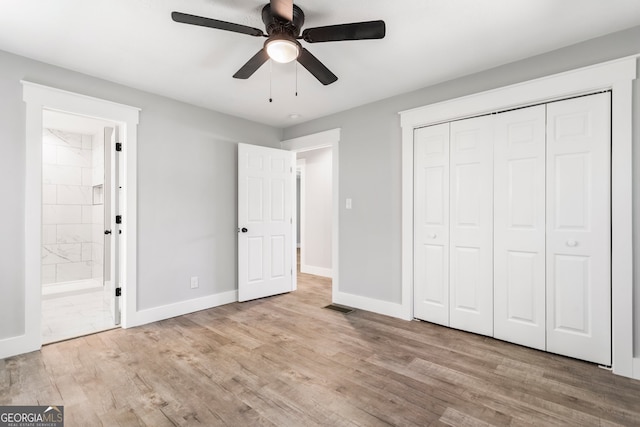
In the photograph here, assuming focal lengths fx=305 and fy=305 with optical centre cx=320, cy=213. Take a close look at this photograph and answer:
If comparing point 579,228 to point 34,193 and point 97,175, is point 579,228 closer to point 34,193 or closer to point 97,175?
point 34,193

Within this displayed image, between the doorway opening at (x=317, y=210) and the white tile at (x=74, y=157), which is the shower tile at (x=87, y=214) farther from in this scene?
the doorway opening at (x=317, y=210)

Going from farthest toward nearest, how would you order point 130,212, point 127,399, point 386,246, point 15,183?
1. point 386,246
2. point 130,212
3. point 15,183
4. point 127,399

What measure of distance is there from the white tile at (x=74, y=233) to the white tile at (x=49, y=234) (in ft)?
0.21

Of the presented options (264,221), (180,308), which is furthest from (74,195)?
(264,221)

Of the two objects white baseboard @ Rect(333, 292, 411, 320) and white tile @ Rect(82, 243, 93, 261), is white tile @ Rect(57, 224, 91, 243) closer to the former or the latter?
white tile @ Rect(82, 243, 93, 261)

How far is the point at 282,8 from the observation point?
1.75 meters

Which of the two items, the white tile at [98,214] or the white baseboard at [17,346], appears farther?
the white tile at [98,214]

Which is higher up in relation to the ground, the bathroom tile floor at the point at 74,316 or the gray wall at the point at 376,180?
the gray wall at the point at 376,180

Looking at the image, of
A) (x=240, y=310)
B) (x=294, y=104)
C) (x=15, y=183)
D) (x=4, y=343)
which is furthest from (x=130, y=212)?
(x=294, y=104)

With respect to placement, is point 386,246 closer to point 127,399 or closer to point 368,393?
point 368,393

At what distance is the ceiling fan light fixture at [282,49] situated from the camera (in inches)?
74.7

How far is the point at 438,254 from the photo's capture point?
323 cm

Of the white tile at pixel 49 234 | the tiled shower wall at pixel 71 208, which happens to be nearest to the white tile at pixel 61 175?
the tiled shower wall at pixel 71 208

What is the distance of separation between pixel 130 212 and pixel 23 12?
1773 millimetres
